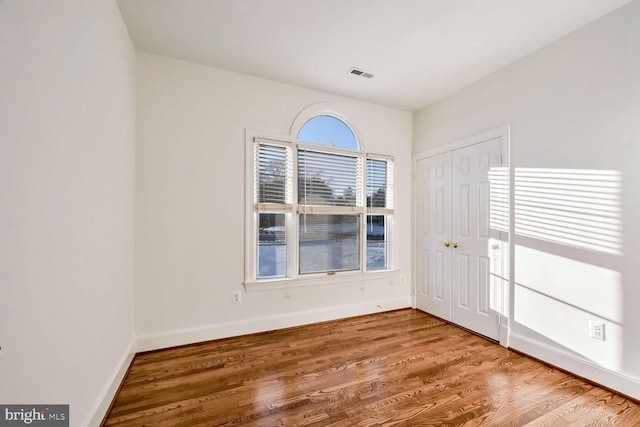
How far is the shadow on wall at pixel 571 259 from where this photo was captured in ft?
6.63

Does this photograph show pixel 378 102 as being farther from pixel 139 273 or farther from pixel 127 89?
pixel 139 273

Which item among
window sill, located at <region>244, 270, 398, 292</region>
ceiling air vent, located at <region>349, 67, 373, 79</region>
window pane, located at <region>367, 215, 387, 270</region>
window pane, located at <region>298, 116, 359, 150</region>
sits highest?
ceiling air vent, located at <region>349, 67, 373, 79</region>

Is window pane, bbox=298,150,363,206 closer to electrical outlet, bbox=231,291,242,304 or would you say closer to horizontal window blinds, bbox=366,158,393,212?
horizontal window blinds, bbox=366,158,393,212

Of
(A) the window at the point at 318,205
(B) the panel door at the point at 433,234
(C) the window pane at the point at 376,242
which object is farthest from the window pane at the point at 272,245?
(B) the panel door at the point at 433,234

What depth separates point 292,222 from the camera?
125 inches

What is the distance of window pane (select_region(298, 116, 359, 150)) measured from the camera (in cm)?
→ 330

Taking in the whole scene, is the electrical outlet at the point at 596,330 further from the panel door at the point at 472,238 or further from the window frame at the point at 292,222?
the window frame at the point at 292,222

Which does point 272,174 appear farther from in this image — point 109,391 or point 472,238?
point 472,238

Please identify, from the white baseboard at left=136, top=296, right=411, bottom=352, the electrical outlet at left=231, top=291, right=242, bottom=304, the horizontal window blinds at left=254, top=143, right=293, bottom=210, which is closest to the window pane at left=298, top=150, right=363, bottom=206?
the horizontal window blinds at left=254, top=143, right=293, bottom=210

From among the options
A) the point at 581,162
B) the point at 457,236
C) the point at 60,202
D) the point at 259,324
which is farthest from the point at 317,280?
the point at 581,162

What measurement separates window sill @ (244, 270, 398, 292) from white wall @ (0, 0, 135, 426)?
127 cm

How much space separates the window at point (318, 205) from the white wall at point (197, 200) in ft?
0.68

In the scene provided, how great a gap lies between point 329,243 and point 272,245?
0.74 m

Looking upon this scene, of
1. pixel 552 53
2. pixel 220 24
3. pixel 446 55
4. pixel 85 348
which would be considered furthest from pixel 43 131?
pixel 552 53
